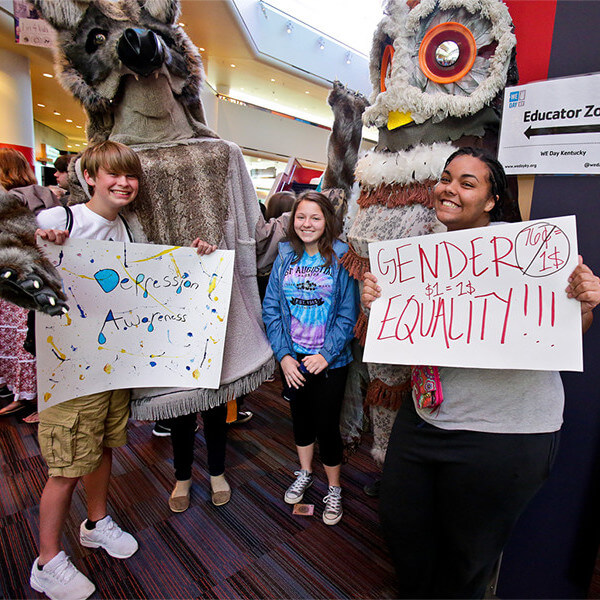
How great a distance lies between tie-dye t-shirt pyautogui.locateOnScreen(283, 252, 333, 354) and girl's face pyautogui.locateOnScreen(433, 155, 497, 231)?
1.89 ft

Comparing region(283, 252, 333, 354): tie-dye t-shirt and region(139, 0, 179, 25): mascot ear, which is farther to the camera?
region(283, 252, 333, 354): tie-dye t-shirt

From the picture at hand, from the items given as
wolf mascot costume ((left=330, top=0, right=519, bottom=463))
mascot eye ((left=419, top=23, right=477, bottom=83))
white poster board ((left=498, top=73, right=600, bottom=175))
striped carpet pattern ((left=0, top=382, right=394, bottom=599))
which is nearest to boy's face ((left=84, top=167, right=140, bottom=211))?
wolf mascot costume ((left=330, top=0, right=519, bottom=463))

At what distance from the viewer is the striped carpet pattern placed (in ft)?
4.13

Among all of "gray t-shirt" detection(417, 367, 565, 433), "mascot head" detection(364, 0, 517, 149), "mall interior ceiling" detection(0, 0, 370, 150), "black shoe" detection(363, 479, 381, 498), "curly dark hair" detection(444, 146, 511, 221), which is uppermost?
"mall interior ceiling" detection(0, 0, 370, 150)

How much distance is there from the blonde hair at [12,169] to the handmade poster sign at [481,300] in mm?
2178

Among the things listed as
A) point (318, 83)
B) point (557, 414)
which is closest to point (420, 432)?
point (557, 414)

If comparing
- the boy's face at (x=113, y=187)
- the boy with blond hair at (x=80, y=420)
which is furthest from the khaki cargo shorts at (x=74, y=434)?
the boy's face at (x=113, y=187)

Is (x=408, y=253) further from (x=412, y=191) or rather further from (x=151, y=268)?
(x=151, y=268)

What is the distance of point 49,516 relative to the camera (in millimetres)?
1172

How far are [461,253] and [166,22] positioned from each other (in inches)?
52.4

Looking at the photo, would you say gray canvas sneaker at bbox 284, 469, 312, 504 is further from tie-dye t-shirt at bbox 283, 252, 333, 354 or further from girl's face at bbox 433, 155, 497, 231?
girl's face at bbox 433, 155, 497, 231

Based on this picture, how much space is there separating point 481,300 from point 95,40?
4.88ft

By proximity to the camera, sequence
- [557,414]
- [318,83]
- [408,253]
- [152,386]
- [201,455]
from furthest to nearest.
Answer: [318,83]
[201,455]
[152,386]
[408,253]
[557,414]

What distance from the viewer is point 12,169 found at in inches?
81.4
